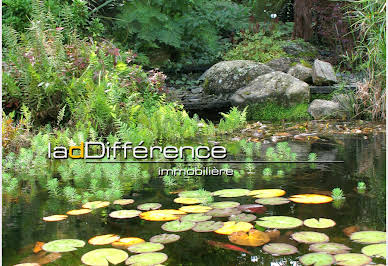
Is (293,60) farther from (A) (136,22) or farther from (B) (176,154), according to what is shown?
(B) (176,154)

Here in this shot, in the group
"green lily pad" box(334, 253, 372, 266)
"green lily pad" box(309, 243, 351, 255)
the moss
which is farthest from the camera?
the moss

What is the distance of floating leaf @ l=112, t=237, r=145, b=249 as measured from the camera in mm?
2160

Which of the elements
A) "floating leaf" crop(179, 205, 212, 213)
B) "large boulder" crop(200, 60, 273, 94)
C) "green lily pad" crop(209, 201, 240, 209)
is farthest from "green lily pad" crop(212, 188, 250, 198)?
"large boulder" crop(200, 60, 273, 94)

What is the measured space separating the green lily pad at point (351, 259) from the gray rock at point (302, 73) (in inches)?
339

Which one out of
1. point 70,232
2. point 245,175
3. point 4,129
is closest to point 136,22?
point 4,129

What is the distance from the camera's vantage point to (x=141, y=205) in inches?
111

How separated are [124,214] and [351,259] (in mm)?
1274

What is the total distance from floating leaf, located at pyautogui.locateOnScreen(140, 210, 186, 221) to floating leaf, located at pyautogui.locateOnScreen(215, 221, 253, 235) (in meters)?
0.31

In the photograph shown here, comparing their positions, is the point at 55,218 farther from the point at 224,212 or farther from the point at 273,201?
the point at 273,201

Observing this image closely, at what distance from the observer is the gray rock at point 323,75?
9.79m

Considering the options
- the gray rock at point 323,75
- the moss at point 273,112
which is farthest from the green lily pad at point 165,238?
the gray rock at point 323,75

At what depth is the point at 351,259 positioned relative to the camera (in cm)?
193

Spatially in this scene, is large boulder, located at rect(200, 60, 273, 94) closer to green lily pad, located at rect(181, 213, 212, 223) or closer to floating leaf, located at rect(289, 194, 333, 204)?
floating leaf, located at rect(289, 194, 333, 204)

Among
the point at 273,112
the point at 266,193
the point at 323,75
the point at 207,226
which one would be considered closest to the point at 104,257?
the point at 207,226
